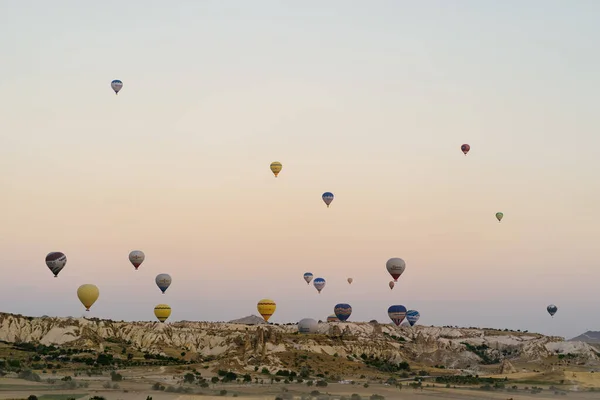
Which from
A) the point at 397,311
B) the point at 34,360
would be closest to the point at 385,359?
the point at 397,311

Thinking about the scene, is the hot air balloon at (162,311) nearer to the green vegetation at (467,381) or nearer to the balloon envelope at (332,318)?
the green vegetation at (467,381)

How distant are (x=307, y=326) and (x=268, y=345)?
31475mm

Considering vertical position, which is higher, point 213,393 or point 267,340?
point 267,340

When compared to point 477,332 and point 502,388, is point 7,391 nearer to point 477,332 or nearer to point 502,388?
point 502,388

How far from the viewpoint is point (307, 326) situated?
139000 millimetres

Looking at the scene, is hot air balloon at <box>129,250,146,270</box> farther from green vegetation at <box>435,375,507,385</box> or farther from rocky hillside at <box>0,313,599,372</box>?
green vegetation at <box>435,375,507,385</box>

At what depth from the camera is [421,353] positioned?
13300 cm

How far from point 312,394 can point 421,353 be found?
69.7 metres

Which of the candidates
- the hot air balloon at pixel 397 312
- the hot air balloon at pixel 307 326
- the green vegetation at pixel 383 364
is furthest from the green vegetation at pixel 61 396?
the hot air balloon at pixel 307 326

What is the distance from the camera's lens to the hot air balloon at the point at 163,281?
12294 centimetres

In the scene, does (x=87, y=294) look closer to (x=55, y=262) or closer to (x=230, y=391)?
(x=55, y=262)

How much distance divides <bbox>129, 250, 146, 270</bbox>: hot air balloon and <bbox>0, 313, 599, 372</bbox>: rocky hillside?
40.9ft

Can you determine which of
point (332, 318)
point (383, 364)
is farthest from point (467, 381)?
point (332, 318)

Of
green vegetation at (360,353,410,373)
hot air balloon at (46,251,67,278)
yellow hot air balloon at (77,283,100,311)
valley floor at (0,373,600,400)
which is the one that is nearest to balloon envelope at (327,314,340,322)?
green vegetation at (360,353,410,373)
